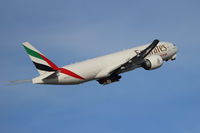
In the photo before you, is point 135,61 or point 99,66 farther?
point 135,61

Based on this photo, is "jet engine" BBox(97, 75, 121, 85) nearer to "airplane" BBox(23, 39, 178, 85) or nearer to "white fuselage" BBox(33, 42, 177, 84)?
"airplane" BBox(23, 39, 178, 85)

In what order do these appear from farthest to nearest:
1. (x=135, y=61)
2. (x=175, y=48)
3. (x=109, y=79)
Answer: (x=175, y=48)
(x=109, y=79)
(x=135, y=61)

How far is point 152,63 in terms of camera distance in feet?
199

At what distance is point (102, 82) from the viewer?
206 ft

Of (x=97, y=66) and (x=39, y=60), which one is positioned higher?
(x=39, y=60)

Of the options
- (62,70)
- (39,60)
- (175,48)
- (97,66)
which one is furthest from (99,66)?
(175,48)

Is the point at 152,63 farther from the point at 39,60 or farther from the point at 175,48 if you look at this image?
the point at 39,60

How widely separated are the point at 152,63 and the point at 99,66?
718cm

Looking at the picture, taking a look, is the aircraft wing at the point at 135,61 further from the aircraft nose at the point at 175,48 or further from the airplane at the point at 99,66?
the aircraft nose at the point at 175,48

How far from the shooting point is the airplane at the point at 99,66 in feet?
185

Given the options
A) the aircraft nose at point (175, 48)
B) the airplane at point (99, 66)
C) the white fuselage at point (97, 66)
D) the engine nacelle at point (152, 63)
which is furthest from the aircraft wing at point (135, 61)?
the aircraft nose at point (175, 48)

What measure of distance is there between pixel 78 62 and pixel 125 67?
6.56m

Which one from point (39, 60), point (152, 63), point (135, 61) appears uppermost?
point (39, 60)

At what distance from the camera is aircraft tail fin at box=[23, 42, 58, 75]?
56.2 metres
